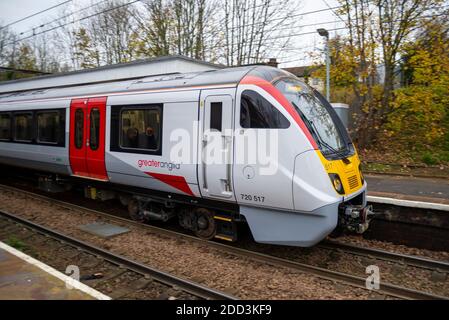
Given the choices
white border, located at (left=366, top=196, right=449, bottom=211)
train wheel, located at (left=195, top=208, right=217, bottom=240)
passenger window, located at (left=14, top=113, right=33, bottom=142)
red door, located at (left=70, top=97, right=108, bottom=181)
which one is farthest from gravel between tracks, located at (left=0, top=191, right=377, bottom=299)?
passenger window, located at (left=14, top=113, right=33, bottom=142)

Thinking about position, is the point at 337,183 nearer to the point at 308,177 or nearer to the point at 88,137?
the point at 308,177

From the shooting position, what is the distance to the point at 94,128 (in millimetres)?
8875

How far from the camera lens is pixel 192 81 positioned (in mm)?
7000

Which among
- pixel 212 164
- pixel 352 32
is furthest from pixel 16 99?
pixel 352 32

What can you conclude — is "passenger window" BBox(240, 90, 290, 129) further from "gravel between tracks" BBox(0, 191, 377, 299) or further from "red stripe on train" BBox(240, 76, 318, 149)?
"gravel between tracks" BBox(0, 191, 377, 299)

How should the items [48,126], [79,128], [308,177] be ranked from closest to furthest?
1. [308,177]
2. [79,128]
3. [48,126]

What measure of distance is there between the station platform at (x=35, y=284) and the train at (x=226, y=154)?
2632mm

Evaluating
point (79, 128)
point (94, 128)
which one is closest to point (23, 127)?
point (79, 128)

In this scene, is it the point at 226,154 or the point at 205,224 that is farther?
the point at 205,224

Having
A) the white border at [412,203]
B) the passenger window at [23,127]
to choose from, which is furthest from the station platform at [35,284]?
the passenger window at [23,127]

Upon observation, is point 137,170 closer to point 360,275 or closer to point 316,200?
point 316,200

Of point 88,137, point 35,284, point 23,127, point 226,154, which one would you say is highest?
point 23,127

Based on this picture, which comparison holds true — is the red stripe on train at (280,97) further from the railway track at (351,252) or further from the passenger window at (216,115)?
the railway track at (351,252)

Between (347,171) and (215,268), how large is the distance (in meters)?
2.64
